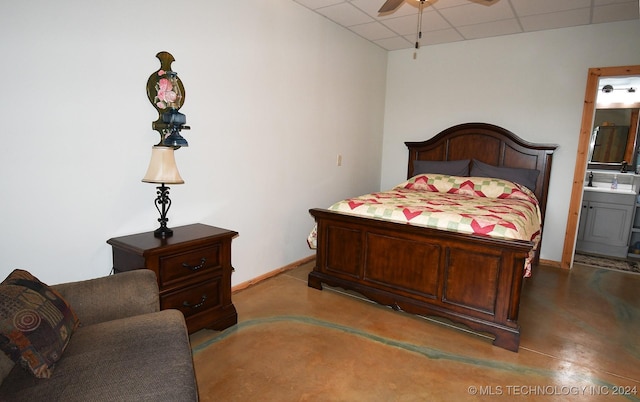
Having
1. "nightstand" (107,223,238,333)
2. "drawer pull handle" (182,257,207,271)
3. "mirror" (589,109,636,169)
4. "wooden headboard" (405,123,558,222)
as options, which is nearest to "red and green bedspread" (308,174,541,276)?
"wooden headboard" (405,123,558,222)

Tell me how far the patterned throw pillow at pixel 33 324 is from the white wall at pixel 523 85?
431cm

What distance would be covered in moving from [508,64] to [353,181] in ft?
7.44

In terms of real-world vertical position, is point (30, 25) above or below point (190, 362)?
above

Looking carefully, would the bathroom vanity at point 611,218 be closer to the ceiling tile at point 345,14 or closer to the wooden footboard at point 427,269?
the wooden footboard at point 427,269

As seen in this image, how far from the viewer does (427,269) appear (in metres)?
2.57

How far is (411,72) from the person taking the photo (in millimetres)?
4723

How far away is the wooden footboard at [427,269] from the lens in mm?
2271

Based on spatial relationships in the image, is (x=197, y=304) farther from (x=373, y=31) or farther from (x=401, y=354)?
(x=373, y=31)

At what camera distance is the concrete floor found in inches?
72.7

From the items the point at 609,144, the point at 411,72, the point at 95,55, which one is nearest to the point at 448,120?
the point at 411,72

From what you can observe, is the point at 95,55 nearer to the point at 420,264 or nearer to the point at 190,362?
the point at 190,362

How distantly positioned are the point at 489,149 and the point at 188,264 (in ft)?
12.0

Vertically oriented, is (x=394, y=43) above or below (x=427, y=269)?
above

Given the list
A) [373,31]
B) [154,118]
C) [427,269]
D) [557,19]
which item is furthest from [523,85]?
[154,118]
